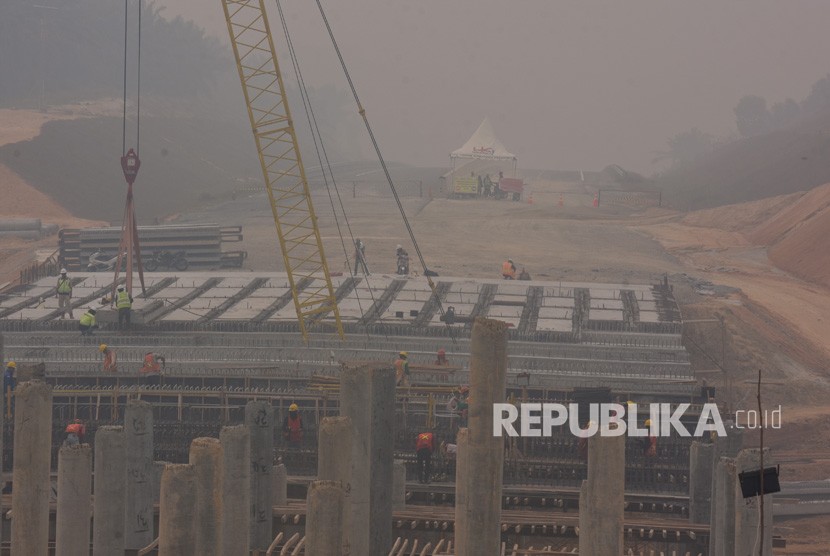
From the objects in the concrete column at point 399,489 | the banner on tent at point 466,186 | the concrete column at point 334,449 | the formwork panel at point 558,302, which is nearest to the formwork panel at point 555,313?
the formwork panel at point 558,302

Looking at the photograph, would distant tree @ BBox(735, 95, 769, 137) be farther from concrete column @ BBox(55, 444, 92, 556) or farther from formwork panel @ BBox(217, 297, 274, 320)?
concrete column @ BBox(55, 444, 92, 556)

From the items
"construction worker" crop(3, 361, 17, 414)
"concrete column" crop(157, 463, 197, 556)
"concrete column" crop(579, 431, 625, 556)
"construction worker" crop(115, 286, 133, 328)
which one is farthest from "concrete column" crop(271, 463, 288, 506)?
"construction worker" crop(115, 286, 133, 328)

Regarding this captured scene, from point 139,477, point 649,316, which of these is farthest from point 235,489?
point 649,316

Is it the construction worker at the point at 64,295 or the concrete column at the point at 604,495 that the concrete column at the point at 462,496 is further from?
the construction worker at the point at 64,295

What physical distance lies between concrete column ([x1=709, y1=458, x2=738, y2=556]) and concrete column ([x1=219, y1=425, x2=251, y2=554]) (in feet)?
17.8

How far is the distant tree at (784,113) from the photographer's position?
128 meters

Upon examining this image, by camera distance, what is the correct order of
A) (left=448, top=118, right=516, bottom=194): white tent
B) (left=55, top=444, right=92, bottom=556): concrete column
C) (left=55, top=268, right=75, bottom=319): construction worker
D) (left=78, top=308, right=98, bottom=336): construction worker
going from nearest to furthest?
(left=55, top=444, right=92, bottom=556): concrete column, (left=78, top=308, right=98, bottom=336): construction worker, (left=55, top=268, right=75, bottom=319): construction worker, (left=448, top=118, right=516, bottom=194): white tent

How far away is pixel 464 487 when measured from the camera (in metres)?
13.9

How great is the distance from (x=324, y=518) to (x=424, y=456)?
319 inches

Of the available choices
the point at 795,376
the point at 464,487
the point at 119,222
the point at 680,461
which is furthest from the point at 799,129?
the point at 464,487

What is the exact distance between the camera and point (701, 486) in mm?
18188

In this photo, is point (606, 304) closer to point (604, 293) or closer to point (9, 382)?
point (604, 293)

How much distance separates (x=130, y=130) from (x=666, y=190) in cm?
3291

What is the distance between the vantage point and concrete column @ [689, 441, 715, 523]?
59.5 feet
